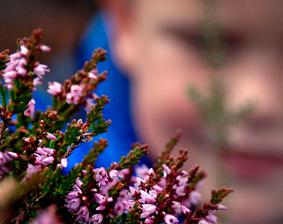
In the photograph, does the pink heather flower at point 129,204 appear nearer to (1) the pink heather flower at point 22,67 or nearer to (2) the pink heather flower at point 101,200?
(2) the pink heather flower at point 101,200

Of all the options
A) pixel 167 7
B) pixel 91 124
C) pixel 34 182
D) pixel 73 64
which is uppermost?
pixel 73 64

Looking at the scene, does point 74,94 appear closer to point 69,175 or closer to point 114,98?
point 69,175

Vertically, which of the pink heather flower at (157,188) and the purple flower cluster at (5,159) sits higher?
the pink heather flower at (157,188)

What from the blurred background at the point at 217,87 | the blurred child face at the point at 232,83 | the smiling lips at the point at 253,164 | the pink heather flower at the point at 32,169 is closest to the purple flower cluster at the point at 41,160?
the pink heather flower at the point at 32,169

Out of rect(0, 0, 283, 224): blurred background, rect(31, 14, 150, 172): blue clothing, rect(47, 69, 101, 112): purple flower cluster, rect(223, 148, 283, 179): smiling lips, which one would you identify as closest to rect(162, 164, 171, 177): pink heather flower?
rect(47, 69, 101, 112): purple flower cluster

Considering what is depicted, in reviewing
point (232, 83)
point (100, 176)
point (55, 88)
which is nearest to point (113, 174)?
point (100, 176)

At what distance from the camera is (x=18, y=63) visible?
67 cm

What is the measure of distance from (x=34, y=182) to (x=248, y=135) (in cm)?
128

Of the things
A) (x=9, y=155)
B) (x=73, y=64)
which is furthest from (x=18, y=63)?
(x=73, y=64)

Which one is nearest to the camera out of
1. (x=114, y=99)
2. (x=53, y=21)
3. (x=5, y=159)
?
(x=5, y=159)

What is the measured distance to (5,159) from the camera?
64 centimetres

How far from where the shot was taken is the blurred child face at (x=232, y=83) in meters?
1.75

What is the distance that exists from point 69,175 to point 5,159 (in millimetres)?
67

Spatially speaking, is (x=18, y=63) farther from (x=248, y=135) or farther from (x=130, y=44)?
(x=130, y=44)
